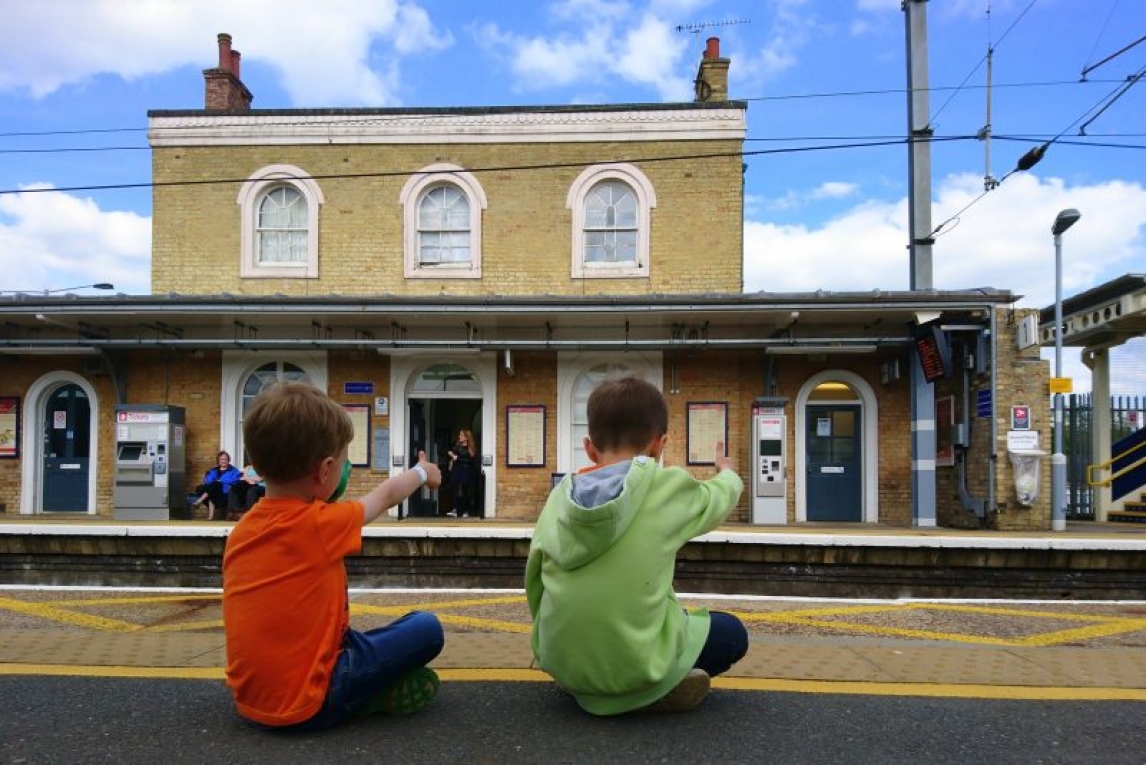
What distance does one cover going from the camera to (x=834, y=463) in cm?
1443

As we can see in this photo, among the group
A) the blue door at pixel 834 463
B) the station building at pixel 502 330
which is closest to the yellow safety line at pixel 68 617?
the station building at pixel 502 330

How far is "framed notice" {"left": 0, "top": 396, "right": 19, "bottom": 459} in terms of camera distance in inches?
583

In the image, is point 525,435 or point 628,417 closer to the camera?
point 628,417

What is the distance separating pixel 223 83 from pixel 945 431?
15637 mm

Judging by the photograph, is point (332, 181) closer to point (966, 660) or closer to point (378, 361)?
point (378, 361)

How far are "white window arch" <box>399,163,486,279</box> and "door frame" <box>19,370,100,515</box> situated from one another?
20.3 ft

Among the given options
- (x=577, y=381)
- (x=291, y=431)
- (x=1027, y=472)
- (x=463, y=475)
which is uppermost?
(x=577, y=381)

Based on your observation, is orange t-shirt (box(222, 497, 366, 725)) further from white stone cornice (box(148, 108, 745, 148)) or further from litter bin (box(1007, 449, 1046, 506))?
white stone cornice (box(148, 108, 745, 148))

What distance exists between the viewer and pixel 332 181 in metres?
16.0

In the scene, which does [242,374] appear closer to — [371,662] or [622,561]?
[371,662]

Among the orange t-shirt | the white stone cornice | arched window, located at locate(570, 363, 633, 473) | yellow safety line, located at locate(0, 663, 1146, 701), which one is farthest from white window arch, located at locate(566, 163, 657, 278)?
the orange t-shirt

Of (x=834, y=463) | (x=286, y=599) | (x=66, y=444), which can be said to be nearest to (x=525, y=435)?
(x=834, y=463)

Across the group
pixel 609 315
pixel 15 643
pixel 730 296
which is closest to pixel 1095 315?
pixel 730 296

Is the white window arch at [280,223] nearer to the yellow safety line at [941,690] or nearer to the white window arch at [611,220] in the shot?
the white window arch at [611,220]
